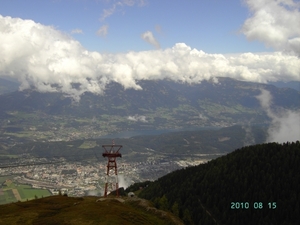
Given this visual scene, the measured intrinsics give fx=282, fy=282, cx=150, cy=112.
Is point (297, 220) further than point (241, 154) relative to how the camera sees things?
No

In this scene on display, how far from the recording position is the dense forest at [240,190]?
106m

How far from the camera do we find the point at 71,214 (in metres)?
64.4

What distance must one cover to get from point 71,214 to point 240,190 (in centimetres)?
8209

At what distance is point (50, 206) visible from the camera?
75125 mm

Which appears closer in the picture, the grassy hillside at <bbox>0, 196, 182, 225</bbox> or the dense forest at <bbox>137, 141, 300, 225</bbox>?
the grassy hillside at <bbox>0, 196, 182, 225</bbox>

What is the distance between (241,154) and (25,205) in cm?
11416

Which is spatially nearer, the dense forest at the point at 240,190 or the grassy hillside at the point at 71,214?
the grassy hillside at the point at 71,214

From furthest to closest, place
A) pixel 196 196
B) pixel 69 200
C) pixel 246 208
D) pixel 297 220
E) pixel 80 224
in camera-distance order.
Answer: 1. pixel 196 196
2. pixel 246 208
3. pixel 297 220
4. pixel 69 200
5. pixel 80 224

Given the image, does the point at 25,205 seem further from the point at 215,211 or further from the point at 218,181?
the point at 218,181

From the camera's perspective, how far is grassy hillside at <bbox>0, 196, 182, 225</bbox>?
59.9 meters

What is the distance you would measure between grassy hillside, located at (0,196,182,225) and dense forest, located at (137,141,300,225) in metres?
21.1

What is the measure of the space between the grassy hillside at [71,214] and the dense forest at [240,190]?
69.3 ft

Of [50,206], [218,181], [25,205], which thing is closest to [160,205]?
[50,206]

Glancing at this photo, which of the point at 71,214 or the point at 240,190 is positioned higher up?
the point at 71,214
